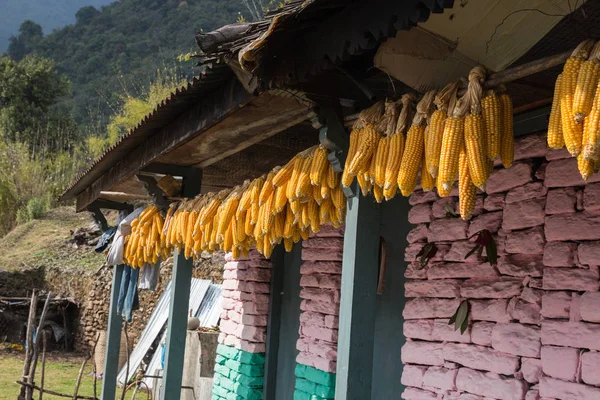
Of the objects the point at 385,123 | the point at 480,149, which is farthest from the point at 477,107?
the point at 385,123

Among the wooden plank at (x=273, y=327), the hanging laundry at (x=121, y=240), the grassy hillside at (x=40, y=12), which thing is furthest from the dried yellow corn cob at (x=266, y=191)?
the grassy hillside at (x=40, y=12)

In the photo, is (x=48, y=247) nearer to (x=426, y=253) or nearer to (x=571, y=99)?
(x=426, y=253)

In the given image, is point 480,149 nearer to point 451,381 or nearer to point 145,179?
point 451,381

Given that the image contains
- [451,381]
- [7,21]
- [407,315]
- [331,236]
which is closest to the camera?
[451,381]

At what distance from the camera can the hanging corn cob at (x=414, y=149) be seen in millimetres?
2750

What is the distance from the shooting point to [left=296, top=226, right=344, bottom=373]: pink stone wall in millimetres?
5176

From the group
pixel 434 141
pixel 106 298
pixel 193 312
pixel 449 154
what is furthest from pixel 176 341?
pixel 106 298

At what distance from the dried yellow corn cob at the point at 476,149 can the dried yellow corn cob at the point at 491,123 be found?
0.08 feet

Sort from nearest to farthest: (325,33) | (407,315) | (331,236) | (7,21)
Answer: (325,33) → (407,315) → (331,236) → (7,21)

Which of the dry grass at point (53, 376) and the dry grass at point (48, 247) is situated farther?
the dry grass at point (48, 247)

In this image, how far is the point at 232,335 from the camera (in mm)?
7293

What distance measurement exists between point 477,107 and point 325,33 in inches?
27.1

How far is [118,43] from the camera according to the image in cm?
5562

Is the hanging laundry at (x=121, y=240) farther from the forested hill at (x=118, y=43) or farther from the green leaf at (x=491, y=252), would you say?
the forested hill at (x=118, y=43)
